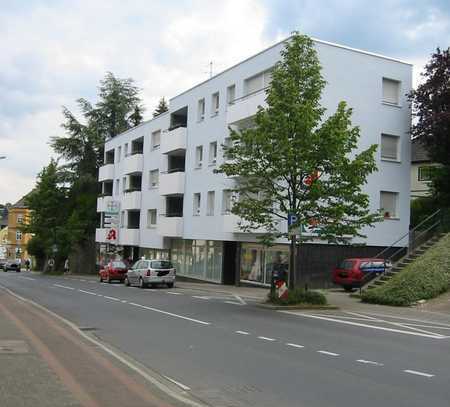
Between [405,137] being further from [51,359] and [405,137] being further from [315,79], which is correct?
[51,359]

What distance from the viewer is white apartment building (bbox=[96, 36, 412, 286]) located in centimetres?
3456

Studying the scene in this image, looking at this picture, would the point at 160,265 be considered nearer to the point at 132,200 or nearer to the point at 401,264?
the point at 401,264

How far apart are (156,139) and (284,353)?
4243 centimetres

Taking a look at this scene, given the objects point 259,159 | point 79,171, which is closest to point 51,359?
point 259,159

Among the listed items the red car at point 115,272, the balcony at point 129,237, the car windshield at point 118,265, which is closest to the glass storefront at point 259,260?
the red car at point 115,272

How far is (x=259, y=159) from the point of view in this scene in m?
23.1

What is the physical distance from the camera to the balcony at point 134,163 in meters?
54.5

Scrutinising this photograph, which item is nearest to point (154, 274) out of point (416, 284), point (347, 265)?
point (347, 265)

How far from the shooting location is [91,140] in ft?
218

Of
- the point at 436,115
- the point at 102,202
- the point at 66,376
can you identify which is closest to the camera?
the point at 66,376

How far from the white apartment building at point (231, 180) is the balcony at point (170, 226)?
7cm

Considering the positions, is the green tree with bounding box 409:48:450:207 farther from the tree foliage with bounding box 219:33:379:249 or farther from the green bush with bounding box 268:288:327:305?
the green bush with bounding box 268:288:327:305

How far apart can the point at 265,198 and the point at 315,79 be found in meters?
4.56

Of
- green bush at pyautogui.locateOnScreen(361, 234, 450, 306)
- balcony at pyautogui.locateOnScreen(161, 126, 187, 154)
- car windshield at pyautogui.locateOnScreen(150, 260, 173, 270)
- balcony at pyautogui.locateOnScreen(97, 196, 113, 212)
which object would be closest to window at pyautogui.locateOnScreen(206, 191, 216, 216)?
balcony at pyautogui.locateOnScreen(161, 126, 187, 154)
